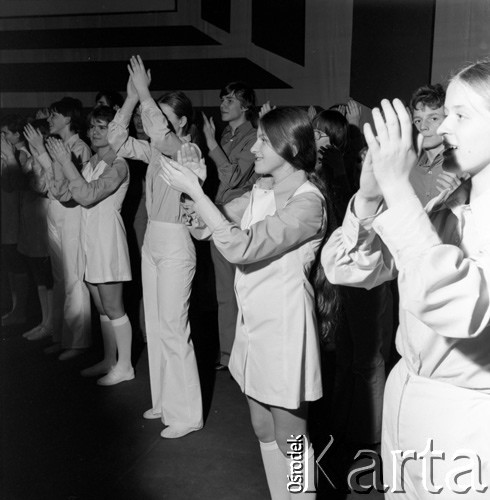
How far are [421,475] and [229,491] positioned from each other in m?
1.22

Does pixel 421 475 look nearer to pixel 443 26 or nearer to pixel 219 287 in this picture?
pixel 219 287

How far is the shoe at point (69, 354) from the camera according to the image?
3.36m

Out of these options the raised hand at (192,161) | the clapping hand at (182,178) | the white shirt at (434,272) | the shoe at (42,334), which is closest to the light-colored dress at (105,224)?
the shoe at (42,334)

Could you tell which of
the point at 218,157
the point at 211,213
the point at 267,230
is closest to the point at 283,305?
the point at 267,230

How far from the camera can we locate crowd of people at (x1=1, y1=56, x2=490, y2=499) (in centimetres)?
92

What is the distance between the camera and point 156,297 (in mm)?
2547

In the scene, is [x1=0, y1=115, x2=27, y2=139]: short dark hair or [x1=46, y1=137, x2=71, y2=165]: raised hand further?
[x1=0, y1=115, x2=27, y2=139]: short dark hair

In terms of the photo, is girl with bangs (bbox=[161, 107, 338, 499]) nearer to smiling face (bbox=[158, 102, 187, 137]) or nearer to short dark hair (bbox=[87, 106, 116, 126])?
smiling face (bbox=[158, 102, 187, 137])

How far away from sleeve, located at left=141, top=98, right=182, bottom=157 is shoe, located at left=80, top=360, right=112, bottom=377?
128 cm

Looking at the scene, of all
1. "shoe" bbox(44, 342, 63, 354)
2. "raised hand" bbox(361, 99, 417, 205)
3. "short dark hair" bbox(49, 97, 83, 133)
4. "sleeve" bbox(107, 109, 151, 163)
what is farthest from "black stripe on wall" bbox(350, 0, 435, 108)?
"raised hand" bbox(361, 99, 417, 205)

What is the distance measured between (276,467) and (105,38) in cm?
334

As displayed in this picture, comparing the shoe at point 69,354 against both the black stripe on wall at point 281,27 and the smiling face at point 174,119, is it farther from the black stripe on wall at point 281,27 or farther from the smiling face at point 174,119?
the black stripe on wall at point 281,27

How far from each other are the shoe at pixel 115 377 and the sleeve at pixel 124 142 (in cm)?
104

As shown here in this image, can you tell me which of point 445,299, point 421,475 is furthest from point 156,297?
point 445,299
